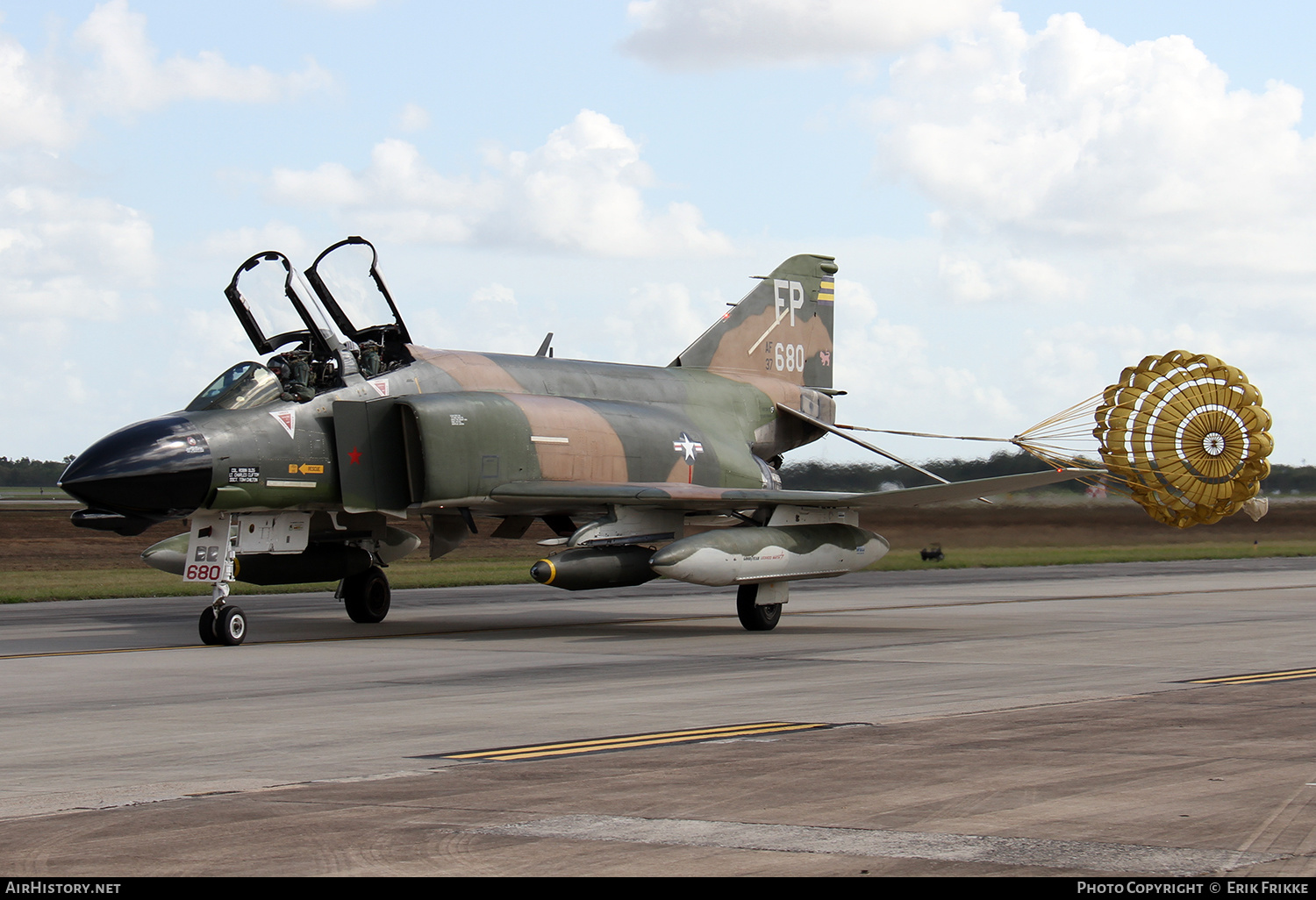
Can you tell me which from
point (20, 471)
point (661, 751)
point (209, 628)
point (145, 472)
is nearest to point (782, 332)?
point (209, 628)

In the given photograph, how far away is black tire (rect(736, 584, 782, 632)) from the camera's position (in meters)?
17.5

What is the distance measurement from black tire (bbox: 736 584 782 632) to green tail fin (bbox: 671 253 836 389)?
4.94 meters

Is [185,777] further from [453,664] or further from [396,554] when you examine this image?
[396,554]

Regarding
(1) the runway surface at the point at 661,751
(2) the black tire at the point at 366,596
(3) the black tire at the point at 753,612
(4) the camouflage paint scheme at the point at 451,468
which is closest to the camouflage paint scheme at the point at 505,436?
(4) the camouflage paint scheme at the point at 451,468

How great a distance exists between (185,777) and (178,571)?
10852mm

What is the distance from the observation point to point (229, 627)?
15367mm

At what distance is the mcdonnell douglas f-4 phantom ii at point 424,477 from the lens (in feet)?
49.4

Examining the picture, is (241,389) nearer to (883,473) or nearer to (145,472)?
(145,472)

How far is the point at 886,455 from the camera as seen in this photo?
23.0 metres

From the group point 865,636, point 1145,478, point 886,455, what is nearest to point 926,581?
point 886,455

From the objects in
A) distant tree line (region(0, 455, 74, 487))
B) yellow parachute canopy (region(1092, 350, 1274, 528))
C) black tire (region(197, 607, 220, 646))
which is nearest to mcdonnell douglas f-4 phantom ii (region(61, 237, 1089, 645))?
black tire (region(197, 607, 220, 646))

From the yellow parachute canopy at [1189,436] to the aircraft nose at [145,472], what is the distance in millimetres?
11494

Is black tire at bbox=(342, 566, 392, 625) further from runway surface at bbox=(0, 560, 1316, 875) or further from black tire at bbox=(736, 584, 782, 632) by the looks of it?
black tire at bbox=(736, 584, 782, 632)

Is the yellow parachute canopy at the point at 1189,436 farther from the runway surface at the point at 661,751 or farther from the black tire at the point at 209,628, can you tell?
the black tire at the point at 209,628
